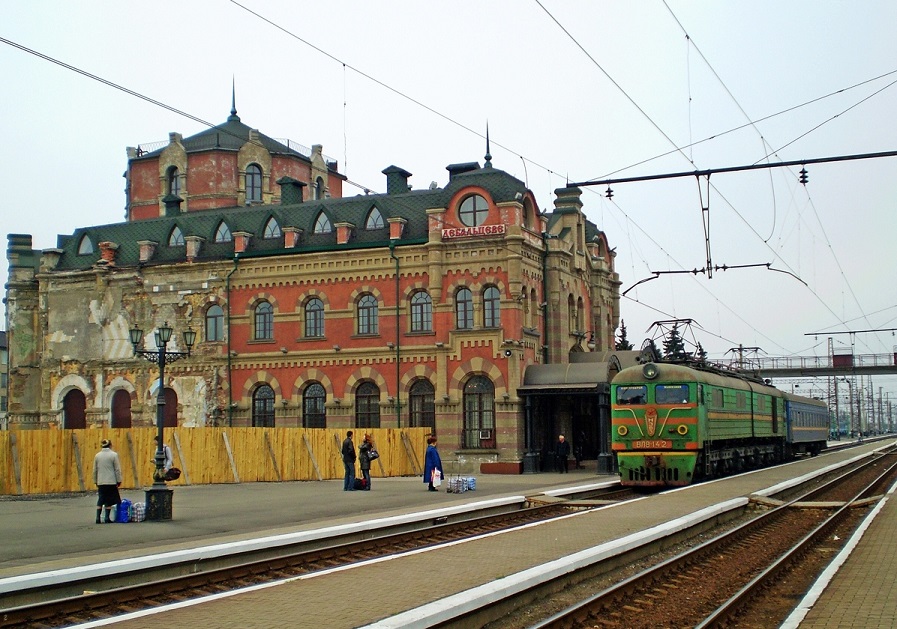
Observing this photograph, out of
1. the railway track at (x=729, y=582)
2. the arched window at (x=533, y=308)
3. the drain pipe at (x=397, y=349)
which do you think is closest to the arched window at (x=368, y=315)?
the drain pipe at (x=397, y=349)

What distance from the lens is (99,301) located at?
45281 millimetres

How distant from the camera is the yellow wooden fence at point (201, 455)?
28531 mm

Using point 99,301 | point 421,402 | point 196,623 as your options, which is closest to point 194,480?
point 421,402

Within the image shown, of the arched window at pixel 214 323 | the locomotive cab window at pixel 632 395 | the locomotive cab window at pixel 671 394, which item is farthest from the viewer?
the arched window at pixel 214 323

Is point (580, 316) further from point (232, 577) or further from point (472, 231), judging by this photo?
point (232, 577)

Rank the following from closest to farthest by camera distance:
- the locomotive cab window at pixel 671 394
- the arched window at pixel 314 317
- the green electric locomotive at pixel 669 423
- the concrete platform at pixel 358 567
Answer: the concrete platform at pixel 358 567 → the green electric locomotive at pixel 669 423 → the locomotive cab window at pixel 671 394 → the arched window at pixel 314 317

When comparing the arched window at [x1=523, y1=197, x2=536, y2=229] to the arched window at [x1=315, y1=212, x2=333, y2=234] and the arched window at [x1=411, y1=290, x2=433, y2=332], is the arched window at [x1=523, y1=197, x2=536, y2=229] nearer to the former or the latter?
the arched window at [x1=411, y1=290, x2=433, y2=332]

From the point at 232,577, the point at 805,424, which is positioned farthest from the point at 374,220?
the point at 232,577

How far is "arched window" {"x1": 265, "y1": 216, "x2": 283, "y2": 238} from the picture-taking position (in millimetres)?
43844

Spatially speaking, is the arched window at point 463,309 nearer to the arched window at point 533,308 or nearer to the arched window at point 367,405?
the arched window at point 533,308

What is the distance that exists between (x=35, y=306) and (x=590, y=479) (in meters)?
26.9

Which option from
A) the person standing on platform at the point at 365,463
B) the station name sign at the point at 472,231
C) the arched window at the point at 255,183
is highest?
the arched window at the point at 255,183

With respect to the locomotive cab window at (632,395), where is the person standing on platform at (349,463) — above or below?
below

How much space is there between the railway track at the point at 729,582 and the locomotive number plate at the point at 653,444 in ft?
25.9
